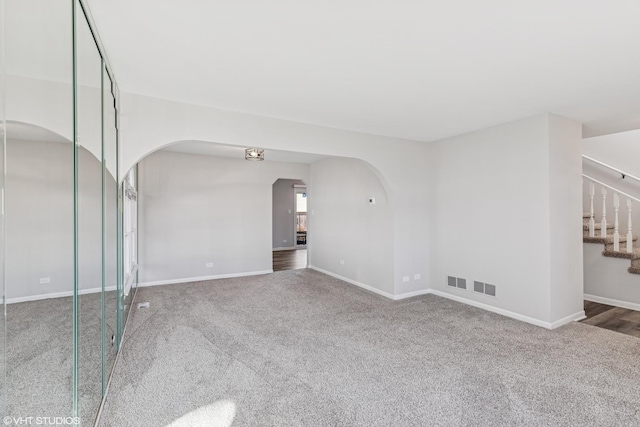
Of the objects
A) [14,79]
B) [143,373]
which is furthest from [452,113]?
[143,373]

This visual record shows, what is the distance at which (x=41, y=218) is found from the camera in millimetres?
1105

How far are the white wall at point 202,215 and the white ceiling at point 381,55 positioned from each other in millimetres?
3089

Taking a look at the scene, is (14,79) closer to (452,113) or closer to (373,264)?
(452,113)

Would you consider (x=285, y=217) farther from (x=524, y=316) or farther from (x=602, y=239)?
(x=602, y=239)

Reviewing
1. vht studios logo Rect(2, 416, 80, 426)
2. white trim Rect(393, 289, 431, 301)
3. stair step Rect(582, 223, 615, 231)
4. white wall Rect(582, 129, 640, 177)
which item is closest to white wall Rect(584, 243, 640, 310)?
stair step Rect(582, 223, 615, 231)

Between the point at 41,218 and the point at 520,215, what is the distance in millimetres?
4381

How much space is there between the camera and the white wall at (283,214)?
33.7ft

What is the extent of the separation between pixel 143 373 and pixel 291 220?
8.05 meters

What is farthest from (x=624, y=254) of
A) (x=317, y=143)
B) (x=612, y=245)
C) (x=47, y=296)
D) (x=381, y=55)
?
(x=47, y=296)

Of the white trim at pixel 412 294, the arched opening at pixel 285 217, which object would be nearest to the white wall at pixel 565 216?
the white trim at pixel 412 294

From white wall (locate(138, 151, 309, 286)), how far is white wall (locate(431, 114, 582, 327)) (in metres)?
3.89

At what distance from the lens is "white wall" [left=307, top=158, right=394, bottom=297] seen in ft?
16.6

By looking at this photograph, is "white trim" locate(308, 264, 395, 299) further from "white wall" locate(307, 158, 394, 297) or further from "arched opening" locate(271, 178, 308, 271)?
"arched opening" locate(271, 178, 308, 271)

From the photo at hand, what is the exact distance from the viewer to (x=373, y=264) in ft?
17.3
